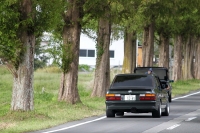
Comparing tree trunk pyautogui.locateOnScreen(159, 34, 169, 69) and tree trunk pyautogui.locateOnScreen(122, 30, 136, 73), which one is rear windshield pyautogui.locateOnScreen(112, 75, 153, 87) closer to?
tree trunk pyautogui.locateOnScreen(122, 30, 136, 73)

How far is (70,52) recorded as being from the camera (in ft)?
110

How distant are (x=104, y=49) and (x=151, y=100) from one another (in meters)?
13.8

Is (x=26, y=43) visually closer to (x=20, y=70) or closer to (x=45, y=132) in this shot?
(x=20, y=70)

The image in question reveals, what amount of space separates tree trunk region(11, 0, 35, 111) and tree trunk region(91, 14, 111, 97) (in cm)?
1358

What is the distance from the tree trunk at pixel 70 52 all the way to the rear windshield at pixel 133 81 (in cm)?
595

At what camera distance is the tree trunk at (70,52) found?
33.4m

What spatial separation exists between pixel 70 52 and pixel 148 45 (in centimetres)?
2031

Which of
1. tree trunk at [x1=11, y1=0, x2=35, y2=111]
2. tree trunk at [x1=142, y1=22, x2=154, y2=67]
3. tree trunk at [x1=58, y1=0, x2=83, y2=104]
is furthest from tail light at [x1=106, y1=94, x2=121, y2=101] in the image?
tree trunk at [x1=142, y1=22, x2=154, y2=67]

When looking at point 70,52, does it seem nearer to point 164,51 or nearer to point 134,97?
point 134,97

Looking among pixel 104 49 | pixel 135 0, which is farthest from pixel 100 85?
pixel 135 0

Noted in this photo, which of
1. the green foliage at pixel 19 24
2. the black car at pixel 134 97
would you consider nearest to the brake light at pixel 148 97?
the black car at pixel 134 97

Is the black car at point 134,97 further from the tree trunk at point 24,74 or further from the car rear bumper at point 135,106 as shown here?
the tree trunk at point 24,74

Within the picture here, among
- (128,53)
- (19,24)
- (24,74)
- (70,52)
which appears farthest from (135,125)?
(128,53)

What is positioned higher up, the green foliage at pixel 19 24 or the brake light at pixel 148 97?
the green foliage at pixel 19 24
